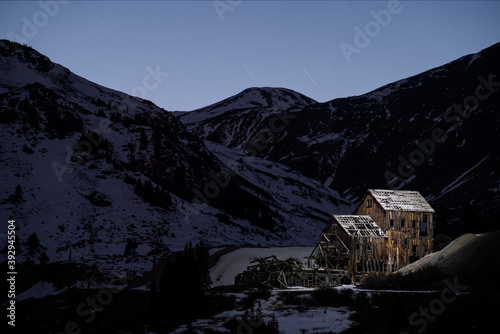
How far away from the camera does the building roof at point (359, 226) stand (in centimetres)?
4778

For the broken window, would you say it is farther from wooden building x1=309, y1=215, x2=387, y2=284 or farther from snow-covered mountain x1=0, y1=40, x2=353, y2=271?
→ snow-covered mountain x1=0, y1=40, x2=353, y2=271

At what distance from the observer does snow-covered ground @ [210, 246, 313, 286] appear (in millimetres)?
52469

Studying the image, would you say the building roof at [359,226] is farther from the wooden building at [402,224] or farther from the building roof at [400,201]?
the building roof at [400,201]

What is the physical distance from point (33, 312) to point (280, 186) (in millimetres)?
130746

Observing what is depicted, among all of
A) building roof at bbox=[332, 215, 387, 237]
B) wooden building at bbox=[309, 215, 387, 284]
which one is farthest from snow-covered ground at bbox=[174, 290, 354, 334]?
building roof at bbox=[332, 215, 387, 237]

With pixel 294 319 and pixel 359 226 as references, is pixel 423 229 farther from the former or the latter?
pixel 294 319

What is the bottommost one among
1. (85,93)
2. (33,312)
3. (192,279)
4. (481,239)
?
(33,312)

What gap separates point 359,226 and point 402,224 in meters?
4.50

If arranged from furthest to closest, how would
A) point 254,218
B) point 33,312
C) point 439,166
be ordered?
point 439,166
point 254,218
point 33,312

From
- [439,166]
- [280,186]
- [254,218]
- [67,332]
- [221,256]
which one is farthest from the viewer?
[439,166]

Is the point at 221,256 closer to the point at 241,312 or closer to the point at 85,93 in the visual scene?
the point at 241,312

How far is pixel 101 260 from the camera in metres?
70.0

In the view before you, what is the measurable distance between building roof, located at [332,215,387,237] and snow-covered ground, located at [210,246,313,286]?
299 inches

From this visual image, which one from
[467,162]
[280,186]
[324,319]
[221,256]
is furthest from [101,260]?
[467,162]
